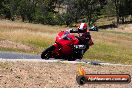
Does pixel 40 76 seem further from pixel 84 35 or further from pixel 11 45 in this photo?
pixel 11 45

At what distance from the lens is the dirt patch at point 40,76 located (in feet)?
36.2

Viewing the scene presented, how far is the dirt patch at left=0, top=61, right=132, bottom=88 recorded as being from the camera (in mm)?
11047

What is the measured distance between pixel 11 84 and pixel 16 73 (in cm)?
119

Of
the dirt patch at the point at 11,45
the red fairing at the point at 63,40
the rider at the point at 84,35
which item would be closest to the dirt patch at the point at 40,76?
the red fairing at the point at 63,40

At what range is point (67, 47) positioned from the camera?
18.0 meters

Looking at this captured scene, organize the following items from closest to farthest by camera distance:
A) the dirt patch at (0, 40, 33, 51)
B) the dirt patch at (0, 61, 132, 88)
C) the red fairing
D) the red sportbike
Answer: the dirt patch at (0, 61, 132, 88), the red fairing, the red sportbike, the dirt patch at (0, 40, 33, 51)

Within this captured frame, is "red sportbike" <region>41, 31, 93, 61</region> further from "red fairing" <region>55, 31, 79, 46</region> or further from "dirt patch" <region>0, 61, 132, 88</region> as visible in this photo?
"dirt patch" <region>0, 61, 132, 88</region>

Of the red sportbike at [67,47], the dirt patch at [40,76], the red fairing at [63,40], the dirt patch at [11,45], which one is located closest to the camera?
the dirt patch at [40,76]

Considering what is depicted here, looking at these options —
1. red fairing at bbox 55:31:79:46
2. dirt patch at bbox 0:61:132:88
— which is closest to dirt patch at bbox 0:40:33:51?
red fairing at bbox 55:31:79:46

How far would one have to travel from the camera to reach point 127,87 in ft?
41.0

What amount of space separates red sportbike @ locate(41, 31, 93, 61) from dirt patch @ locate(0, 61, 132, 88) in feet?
10.5

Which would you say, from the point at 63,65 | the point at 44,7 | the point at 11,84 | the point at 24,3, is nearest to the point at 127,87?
the point at 63,65

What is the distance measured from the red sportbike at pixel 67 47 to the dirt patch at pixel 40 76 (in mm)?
3196

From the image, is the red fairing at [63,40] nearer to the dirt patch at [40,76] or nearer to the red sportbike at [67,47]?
the red sportbike at [67,47]
